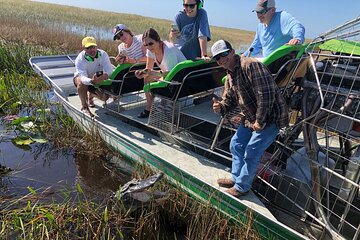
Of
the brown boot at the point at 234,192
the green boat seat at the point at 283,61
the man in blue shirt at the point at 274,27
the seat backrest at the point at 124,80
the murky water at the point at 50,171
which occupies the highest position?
the man in blue shirt at the point at 274,27

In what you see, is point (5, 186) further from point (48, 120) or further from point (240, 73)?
point (240, 73)

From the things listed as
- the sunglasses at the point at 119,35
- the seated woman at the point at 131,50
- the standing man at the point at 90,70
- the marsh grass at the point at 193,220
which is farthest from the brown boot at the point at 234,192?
the sunglasses at the point at 119,35

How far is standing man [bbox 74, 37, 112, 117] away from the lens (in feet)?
16.4

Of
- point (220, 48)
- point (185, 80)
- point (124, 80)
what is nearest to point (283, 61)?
point (220, 48)

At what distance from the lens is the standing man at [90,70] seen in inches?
196

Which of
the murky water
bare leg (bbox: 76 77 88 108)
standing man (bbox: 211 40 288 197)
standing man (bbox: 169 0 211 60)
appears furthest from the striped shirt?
standing man (bbox: 211 40 288 197)

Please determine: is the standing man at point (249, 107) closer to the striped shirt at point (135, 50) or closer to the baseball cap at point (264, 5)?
the baseball cap at point (264, 5)

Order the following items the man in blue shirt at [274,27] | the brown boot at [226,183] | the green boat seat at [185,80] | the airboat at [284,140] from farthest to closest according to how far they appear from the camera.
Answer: the green boat seat at [185,80] < the man in blue shirt at [274,27] < the brown boot at [226,183] < the airboat at [284,140]

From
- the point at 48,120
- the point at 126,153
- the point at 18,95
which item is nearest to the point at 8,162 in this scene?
the point at 48,120

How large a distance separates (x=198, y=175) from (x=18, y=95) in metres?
4.99

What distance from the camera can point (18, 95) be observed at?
6789 millimetres

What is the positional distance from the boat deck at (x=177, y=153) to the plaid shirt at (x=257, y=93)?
3.00 feet

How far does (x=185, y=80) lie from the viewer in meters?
4.18

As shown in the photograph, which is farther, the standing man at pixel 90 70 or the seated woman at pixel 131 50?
the seated woman at pixel 131 50
